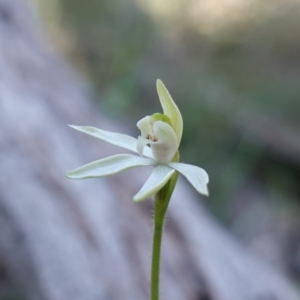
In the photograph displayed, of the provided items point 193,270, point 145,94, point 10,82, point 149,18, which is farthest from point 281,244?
point 149,18

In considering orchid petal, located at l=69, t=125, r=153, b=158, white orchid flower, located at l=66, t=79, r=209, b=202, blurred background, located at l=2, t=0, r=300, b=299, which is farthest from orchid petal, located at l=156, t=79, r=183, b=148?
blurred background, located at l=2, t=0, r=300, b=299

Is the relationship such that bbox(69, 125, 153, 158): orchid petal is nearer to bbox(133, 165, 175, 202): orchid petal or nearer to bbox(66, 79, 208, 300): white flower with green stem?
bbox(66, 79, 208, 300): white flower with green stem

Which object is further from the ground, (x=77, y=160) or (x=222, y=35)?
(x=222, y=35)

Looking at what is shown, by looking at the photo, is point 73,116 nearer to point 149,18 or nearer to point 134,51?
point 134,51

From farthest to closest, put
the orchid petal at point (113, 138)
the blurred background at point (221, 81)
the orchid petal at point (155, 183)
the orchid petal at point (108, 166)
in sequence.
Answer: the blurred background at point (221, 81), the orchid petal at point (113, 138), the orchid petal at point (108, 166), the orchid petal at point (155, 183)

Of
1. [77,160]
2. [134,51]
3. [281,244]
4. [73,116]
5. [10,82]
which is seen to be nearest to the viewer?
[77,160]

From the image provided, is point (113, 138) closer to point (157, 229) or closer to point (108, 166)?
point (108, 166)

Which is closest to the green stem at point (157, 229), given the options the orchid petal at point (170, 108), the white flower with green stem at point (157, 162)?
the white flower with green stem at point (157, 162)

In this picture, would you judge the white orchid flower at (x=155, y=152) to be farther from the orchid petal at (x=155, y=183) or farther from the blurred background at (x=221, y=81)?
the blurred background at (x=221, y=81)
